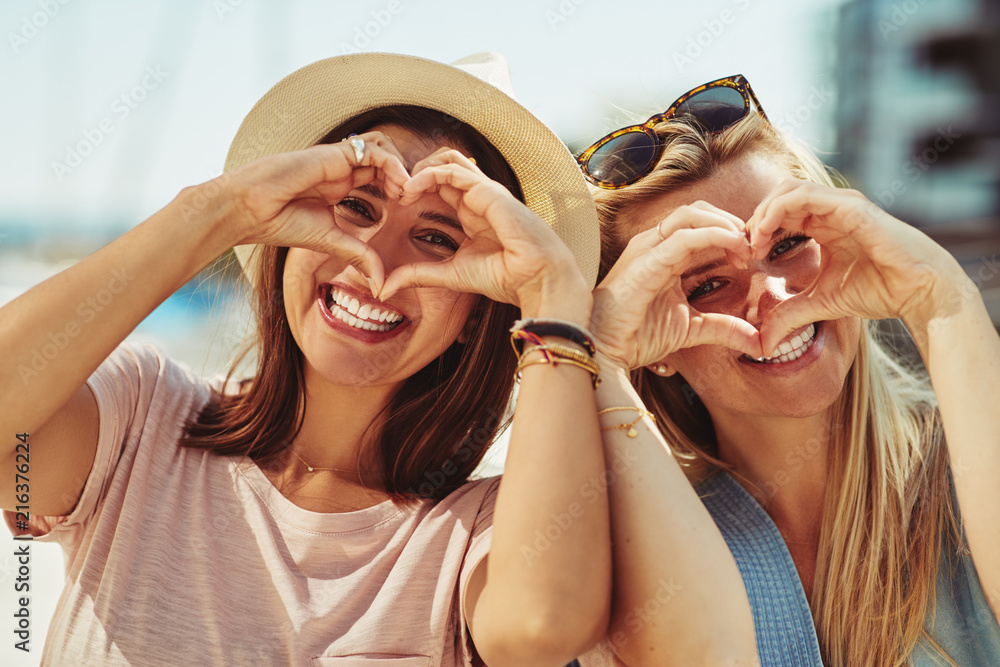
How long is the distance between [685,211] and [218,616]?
153cm

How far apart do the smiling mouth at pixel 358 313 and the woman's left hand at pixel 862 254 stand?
3.22 feet

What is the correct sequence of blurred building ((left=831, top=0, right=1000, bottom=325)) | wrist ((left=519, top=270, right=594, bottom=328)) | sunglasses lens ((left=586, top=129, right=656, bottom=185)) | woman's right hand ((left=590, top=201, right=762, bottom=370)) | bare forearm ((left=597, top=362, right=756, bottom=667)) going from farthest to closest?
blurred building ((left=831, top=0, right=1000, bottom=325)), sunglasses lens ((left=586, top=129, right=656, bottom=185)), woman's right hand ((left=590, top=201, right=762, bottom=370)), wrist ((left=519, top=270, right=594, bottom=328)), bare forearm ((left=597, top=362, right=756, bottom=667))

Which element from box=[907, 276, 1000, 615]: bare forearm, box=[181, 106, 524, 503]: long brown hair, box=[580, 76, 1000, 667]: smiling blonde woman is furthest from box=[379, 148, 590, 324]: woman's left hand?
box=[907, 276, 1000, 615]: bare forearm

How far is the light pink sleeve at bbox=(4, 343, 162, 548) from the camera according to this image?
6.34 ft

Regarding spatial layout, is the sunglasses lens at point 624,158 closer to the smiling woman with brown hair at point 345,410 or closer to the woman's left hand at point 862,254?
the smiling woman with brown hair at point 345,410

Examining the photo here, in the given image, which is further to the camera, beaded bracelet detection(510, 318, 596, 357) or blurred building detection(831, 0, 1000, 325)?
blurred building detection(831, 0, 1000, 325)

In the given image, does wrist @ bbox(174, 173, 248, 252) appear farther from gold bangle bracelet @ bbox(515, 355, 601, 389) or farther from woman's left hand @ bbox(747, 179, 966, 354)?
woman's left hand @ bbox(747, 179, 966, 354)

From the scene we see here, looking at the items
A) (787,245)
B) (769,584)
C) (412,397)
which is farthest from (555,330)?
(769,584)

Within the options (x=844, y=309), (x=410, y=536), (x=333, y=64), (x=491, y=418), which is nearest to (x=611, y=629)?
(x=410, y=536)

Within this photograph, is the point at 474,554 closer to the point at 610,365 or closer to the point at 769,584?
the point at 610,365

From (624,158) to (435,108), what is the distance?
0.68 meters

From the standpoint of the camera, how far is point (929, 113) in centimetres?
778

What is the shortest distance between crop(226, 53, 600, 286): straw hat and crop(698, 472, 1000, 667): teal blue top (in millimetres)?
907

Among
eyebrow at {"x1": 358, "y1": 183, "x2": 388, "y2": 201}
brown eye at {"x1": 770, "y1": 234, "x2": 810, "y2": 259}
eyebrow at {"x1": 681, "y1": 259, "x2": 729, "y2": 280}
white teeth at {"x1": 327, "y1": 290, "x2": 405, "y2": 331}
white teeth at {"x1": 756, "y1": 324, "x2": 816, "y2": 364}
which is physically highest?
eyebrow at {"x1": 358, "y1": 183, "x2": 388, "y2": 201}
